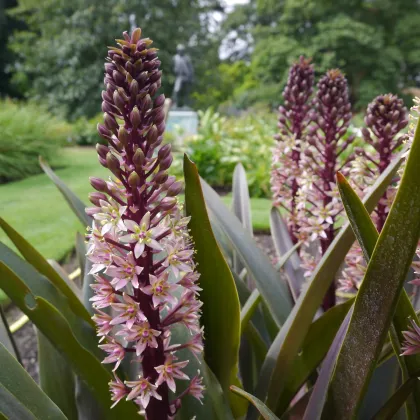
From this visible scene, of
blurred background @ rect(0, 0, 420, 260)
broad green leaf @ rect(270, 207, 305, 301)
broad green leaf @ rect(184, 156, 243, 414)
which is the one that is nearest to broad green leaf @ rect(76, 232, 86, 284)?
broad green leaf @ rect(270, 207, 305, 301)

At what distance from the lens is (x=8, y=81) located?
25.3 m

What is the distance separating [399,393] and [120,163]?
0.68 m

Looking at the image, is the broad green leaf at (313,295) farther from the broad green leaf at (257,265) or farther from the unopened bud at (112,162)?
the unopened bud at (112,162)

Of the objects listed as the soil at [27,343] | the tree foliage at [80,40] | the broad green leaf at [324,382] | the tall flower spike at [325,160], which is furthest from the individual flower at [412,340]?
the tree foliage at [80,40]

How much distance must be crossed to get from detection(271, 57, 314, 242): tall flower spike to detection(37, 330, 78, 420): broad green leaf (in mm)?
926

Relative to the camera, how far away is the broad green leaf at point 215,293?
3.29 ft

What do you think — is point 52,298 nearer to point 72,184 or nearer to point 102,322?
point 102,322

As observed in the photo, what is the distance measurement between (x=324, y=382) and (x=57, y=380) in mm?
813

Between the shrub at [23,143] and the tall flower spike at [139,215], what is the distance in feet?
26.7

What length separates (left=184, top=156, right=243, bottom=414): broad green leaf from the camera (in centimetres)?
100

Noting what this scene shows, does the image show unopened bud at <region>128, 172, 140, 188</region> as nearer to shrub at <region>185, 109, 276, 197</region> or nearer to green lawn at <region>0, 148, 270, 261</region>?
green lawn at <region>0, 148, 270, 261</region>

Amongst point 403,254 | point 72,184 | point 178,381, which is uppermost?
point 403,254

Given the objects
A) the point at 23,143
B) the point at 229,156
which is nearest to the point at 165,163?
the point at 229,156

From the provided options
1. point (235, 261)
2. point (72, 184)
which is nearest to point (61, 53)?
point (72, 184)
